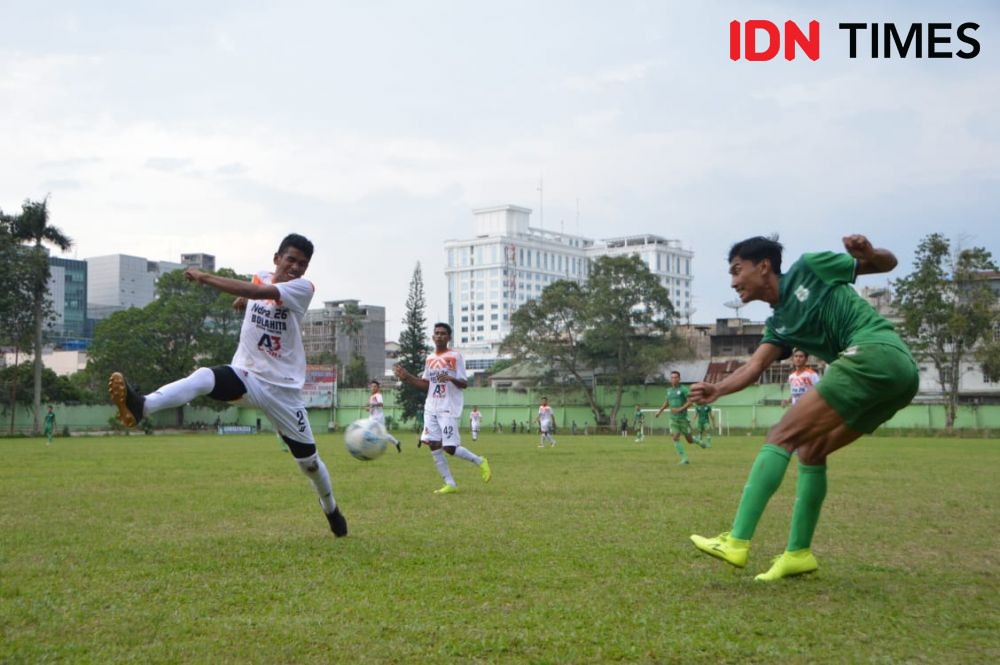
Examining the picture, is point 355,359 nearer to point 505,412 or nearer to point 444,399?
point 505,412

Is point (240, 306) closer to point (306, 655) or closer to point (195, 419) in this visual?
point (306, 655)

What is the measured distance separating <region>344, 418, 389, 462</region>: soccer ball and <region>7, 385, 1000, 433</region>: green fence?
169 feet

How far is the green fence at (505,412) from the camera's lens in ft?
207

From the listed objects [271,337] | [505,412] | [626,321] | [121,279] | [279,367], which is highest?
[121,279]

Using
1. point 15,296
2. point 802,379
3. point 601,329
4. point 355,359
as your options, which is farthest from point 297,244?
point 355,359

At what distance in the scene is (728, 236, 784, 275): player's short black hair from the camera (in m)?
6.51

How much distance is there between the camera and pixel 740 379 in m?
6.52

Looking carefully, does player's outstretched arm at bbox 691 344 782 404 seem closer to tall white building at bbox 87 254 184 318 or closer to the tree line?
the tree line

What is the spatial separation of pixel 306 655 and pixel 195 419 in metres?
76.2

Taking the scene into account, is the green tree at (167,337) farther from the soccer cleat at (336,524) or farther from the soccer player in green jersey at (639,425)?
the soccer cleat at (336,524)

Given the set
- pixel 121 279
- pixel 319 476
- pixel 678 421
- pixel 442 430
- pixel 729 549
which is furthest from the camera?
pixel 121 279

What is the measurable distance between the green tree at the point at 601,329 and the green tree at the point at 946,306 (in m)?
18.6

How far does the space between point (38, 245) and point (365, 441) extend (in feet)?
204

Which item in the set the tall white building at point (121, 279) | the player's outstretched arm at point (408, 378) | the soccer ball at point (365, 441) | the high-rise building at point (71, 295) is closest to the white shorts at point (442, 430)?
the player's outstretched arm at point (408, 378)
